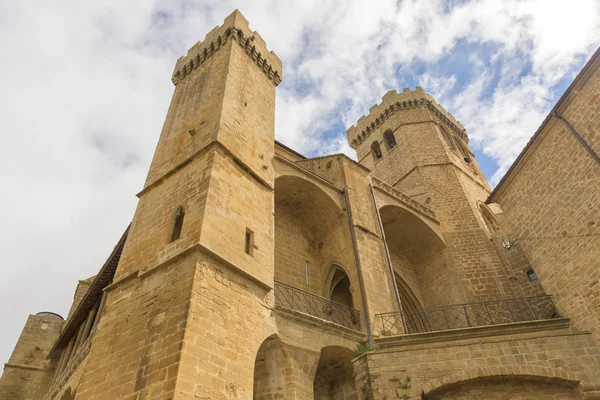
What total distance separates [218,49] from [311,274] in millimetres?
6993

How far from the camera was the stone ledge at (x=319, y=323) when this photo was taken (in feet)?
23.2

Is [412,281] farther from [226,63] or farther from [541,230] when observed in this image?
[226,63]

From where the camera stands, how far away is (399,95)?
20.9 m

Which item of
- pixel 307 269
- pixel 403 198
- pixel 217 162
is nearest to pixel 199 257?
pixel 217 162

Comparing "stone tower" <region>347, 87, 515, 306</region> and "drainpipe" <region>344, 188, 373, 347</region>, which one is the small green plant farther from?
"stone tower" <region>347, 87, 515, 306</region>

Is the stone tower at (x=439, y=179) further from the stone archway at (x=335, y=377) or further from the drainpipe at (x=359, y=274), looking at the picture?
the stone archway at (x=335, y=377)

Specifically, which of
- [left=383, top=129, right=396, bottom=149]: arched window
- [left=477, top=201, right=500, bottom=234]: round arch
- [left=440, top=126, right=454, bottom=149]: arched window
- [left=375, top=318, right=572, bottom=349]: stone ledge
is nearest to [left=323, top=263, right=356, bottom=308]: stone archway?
[left=375, top=318, right=572, bottom=349]: stone ledge

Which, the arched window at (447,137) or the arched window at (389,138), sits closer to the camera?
the arched window at (447,137)

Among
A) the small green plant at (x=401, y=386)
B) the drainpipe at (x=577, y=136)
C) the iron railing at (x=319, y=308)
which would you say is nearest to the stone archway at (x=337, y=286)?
the iron railing at (x=319, y=308)

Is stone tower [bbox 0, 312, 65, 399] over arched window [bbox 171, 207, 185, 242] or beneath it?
over

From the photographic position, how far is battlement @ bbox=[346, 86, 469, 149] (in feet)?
66.5

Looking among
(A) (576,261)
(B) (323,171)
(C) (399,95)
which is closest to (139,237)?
(B) (323,171)

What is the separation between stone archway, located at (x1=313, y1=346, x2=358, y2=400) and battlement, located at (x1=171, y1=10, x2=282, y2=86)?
8.37 m

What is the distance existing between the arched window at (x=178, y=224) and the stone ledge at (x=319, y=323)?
84.8 inches
